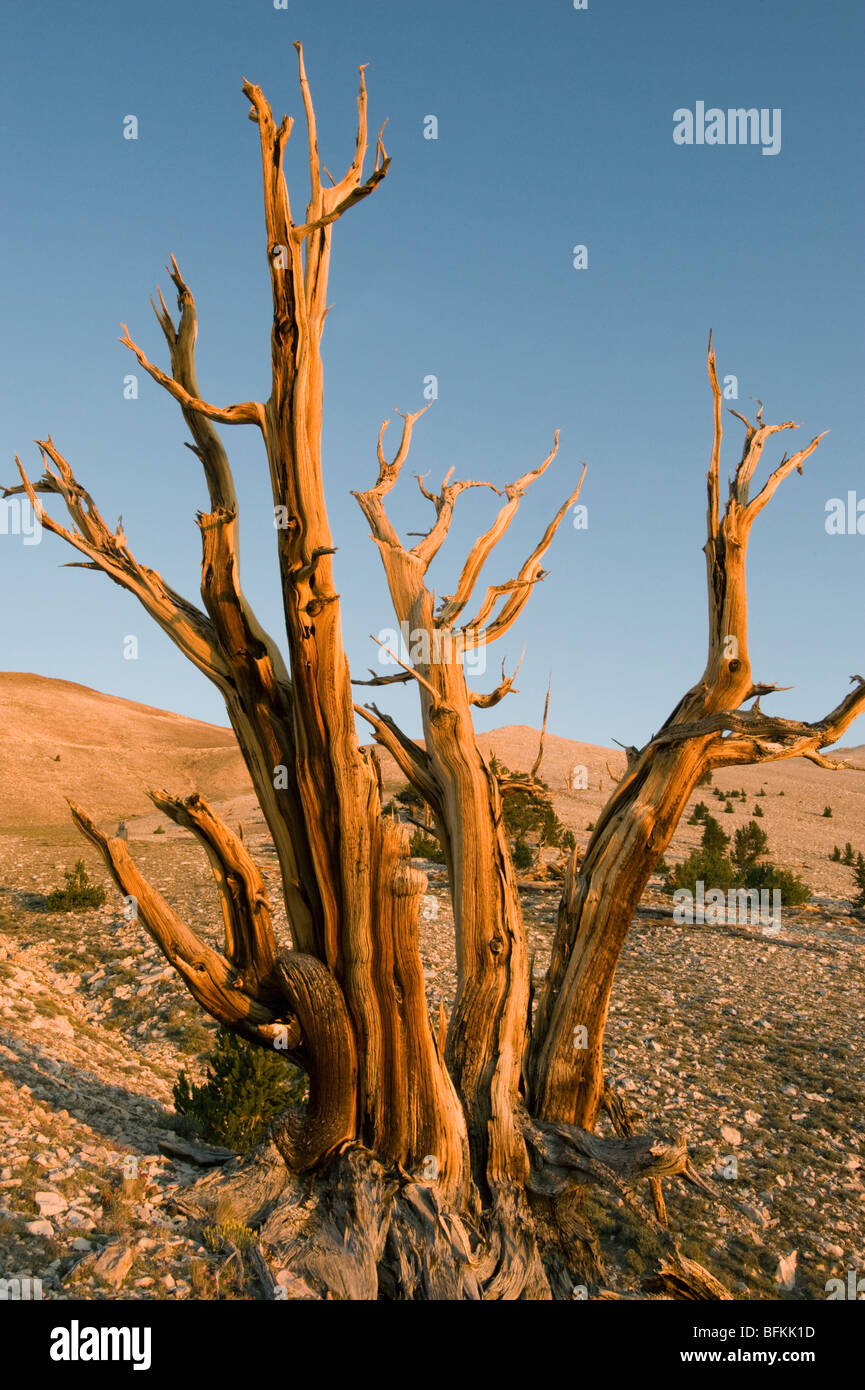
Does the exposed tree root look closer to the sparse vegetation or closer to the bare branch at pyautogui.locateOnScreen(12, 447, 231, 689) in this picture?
the bare branch at pyautogui.locateOnScreen(12, 447, 231, 689)

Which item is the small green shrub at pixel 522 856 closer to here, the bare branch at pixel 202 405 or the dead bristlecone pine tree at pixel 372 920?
the dead bristlecone pine tree at pixel 372 920

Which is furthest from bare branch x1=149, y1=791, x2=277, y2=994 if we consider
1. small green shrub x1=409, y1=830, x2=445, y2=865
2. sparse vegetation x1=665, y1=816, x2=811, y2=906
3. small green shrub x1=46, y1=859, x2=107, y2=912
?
small green shrub x1=409, y1=830, x2=445, y2=865

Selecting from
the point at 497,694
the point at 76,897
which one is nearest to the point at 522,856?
the point at 76,897

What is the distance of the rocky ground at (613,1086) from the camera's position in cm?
418

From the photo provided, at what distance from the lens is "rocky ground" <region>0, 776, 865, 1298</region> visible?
4.18 meters

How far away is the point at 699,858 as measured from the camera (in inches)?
738

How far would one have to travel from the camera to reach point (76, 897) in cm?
1309

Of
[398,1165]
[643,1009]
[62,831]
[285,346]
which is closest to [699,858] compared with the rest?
[643,1009]

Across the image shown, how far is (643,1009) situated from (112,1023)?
625cm
